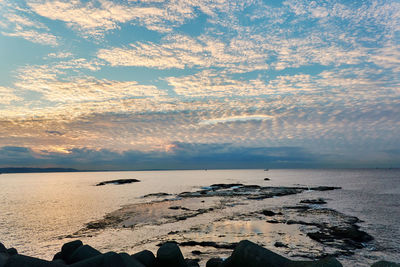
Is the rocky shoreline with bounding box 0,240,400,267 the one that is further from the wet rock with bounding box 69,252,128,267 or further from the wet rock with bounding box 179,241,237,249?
the wet rock with bounding box 179,241,237,249

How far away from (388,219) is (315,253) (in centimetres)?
1937

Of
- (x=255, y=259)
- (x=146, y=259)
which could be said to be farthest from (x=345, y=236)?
(x=146, y=259)

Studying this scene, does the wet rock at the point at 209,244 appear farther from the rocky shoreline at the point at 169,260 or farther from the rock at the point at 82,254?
the rock at the point at 82,254

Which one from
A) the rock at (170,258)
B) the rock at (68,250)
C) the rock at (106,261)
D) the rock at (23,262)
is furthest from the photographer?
the rock at (68,250)

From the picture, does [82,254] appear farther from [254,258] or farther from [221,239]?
[221,239]

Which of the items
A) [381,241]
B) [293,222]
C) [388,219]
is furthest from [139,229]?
[388,219]

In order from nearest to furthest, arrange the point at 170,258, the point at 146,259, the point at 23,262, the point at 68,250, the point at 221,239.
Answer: the point at 23,262, the point at 170,258, the point at 146,259, the point at 68,250, the point at 221,239

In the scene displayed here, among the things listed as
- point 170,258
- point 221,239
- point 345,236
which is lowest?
point 221,239

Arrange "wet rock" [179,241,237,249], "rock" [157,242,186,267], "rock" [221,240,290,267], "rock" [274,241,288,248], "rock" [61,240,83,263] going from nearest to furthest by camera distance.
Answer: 1. "rock" [221,240,290,267]
2. "rock" [157,242,186,267]
3. "rock" [61,240,83,263]
4. "rock" [274,241,288,248]
5. "wet rock" [179,241,237,249]

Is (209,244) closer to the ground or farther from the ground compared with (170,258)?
closer to the ground

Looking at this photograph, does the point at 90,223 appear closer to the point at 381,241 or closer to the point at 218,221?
the point at 218,221

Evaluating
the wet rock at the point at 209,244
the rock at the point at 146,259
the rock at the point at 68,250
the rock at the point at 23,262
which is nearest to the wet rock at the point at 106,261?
the rock at the point at 23,262

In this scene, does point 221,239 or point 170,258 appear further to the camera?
point 221,239

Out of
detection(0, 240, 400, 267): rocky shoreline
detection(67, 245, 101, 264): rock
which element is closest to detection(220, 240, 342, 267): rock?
detection(0, 240, 400, 267): rocky shoreline
